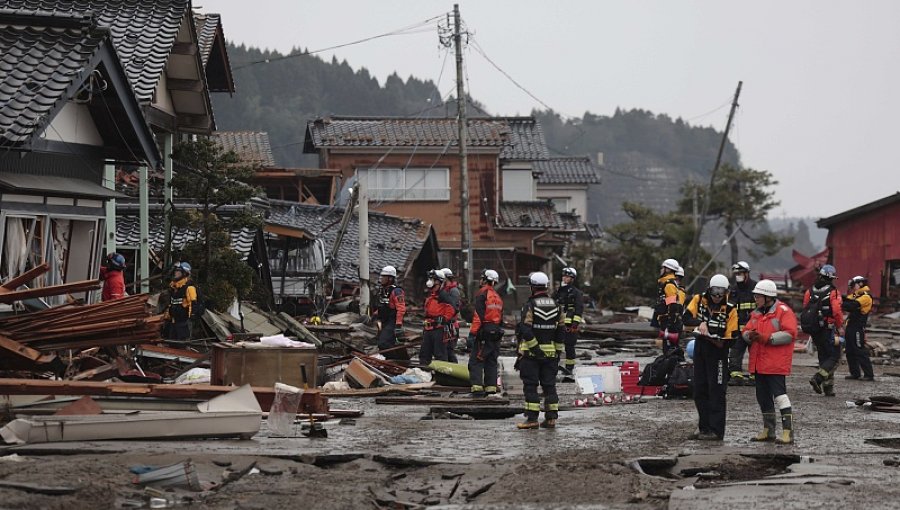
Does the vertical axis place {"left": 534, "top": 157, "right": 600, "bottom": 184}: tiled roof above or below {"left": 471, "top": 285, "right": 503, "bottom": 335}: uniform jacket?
above

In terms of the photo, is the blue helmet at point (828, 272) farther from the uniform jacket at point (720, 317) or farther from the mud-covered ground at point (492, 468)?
the uniform jacket at point (720, 317)

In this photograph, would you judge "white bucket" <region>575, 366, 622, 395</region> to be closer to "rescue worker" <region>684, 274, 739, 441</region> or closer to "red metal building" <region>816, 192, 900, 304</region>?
"rescue worker" <region>684, 274, 739, 441</region>

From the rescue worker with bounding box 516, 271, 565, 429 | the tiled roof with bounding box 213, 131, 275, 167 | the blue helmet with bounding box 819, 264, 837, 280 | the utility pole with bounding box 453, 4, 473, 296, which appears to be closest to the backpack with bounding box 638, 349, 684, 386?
the blue helmet with bounding box 819, 264, 837, 280

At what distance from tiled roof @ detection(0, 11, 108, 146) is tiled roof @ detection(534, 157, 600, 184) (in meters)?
59.6

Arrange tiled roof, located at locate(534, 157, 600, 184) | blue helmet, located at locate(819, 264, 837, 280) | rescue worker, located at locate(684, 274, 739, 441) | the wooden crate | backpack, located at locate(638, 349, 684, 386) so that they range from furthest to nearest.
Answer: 1. tiled roof, located at locate(534, 157, 600, 184)
2. blue helmet, located at locate(819, 264, 837, 280)
3. backpack, located at locate(638, 349, 684, 386)
4. the wooden crate
5. rescue worker, located at locate(684, 274, 739, 441)

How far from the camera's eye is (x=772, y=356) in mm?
12789

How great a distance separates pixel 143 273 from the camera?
867 inches

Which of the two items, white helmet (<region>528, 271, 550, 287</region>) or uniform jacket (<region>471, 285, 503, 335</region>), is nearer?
white helmet (<region>528, 271, 550, 287</region>)

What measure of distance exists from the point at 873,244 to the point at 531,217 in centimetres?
1411

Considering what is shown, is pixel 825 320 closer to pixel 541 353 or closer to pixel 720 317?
pixel 720 317

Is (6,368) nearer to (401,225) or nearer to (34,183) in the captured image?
(34,183)

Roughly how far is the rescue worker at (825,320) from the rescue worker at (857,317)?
24.9 inches

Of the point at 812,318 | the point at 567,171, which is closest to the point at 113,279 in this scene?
the point at 812,318

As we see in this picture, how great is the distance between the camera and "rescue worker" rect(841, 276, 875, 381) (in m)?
20.2
